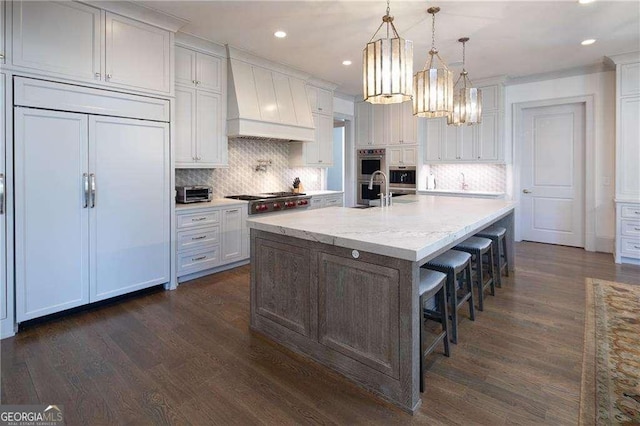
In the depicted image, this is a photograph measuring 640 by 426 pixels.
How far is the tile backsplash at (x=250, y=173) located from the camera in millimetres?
4762

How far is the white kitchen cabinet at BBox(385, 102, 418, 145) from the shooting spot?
6684 millimetres

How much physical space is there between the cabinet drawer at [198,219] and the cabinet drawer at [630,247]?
5.23 metres

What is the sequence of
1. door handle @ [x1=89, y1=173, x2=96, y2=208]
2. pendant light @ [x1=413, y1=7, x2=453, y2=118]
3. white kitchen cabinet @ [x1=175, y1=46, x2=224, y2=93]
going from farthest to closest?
white kitchen cabinet @ [x1=175, y1=46, x2=224, y2=93] → door handle @ [x1=89, y1=173, x2=96, y2=208] → pendant light @ [x1=413, y1=7, x2=453, y2=118]

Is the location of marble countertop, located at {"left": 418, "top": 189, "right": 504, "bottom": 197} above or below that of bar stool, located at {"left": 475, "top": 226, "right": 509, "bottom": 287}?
above

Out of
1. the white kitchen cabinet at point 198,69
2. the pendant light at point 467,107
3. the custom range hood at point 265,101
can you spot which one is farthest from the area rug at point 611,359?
the white kitchen cabinet at point 198,69

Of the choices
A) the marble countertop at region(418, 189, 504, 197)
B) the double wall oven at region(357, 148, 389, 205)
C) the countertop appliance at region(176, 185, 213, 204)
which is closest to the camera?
the countertop appliance at region(176, 185, 213, 204)

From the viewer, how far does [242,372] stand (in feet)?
7.32

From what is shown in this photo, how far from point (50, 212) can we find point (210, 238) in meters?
1.60

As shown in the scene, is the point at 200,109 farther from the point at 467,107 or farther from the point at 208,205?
the point at 467,107

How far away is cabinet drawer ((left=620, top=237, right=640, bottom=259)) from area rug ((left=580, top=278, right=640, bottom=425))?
1426 mm

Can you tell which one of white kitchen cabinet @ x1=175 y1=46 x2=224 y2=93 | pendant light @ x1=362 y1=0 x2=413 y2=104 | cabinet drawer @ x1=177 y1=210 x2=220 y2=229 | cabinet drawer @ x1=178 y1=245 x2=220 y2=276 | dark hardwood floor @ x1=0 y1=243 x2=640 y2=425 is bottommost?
dark hardwood floor @ x1=0 y1=243 x2=640 y2=425

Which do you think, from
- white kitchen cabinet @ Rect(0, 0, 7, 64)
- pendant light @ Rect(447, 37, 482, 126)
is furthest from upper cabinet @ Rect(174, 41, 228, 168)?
pendant light @ Rect(447, 37, 482, 126)

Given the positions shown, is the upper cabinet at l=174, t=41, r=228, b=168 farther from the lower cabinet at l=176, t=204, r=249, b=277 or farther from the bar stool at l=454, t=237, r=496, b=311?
the bar stool at l=454, t=237, r=496, b=311

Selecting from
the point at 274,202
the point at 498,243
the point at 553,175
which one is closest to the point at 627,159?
the point at 553,175
